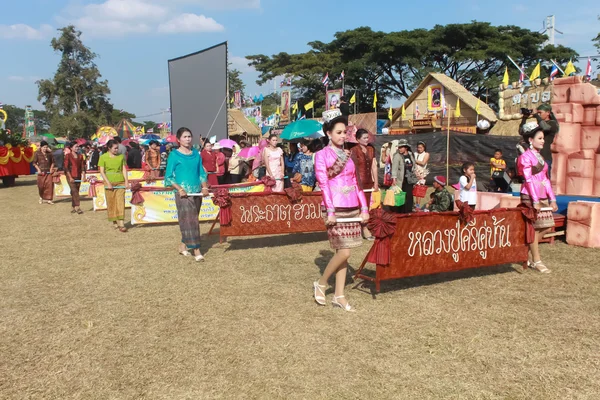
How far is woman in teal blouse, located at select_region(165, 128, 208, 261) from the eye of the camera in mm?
6816

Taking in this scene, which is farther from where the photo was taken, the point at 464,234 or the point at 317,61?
the point at 317,61

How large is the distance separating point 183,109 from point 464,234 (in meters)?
13.9

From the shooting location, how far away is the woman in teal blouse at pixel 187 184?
682 centimetres

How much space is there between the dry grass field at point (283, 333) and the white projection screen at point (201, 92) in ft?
32.0

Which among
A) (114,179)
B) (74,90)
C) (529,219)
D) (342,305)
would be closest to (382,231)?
(342,305)

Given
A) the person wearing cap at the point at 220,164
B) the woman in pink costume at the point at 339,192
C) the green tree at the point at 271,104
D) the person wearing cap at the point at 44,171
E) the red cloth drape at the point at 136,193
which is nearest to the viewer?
the woman in pink costume at the point at 339,192

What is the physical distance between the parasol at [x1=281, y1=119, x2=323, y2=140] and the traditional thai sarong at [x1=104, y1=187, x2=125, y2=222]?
4613 mm

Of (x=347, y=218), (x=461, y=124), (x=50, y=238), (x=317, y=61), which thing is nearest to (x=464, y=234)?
(x=347, y=218)

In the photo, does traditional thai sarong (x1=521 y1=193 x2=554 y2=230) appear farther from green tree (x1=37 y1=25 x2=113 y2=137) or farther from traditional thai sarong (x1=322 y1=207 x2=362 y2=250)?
green tree (x1=37 y1=25 x2=113 y2=137)

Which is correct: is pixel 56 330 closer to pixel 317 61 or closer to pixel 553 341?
pixel 553 341

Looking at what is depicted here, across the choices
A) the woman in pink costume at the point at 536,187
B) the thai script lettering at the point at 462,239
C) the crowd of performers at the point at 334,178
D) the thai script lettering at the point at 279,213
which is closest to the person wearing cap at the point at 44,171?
the crowd of performers at the point at 334,178

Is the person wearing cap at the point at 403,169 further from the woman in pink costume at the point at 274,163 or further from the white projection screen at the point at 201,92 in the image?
the white projection screen at the point at 201,92

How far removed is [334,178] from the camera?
4598 millimetres

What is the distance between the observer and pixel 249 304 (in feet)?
16.2
